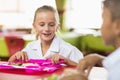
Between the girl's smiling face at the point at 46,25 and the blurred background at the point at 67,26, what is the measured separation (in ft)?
0.26

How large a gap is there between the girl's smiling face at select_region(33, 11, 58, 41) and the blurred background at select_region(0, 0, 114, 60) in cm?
8

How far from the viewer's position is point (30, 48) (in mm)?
1024

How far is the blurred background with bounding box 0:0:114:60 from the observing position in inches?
46.9

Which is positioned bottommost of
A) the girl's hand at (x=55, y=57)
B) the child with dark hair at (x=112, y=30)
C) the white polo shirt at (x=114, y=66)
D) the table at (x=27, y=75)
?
the table at (x=27, y=75)

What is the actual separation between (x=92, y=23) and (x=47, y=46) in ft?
2.65

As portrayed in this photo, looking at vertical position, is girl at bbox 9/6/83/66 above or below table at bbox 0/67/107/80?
above

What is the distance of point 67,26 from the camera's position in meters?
1.25

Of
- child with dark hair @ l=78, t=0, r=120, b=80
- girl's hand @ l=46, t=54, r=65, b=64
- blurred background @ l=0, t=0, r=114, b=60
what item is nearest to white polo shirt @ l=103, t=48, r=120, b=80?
child with dark hair @ l=78, t=0, r=120, b=80

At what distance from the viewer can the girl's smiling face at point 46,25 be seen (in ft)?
3.11

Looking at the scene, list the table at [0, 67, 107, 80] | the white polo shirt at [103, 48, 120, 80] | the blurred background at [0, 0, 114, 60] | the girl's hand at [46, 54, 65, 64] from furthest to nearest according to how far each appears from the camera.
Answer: the blurred background at [0, 0, 114, 60] → the girl's hand at [46, 54, 65, 64] → the table at [0, 67, 107, 80] → the white polo shirt at [103, 48, 120, 80]

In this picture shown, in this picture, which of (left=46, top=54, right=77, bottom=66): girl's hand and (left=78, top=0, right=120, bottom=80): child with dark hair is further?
(left=46, top=54, right=77, bottom=66): girl's hand

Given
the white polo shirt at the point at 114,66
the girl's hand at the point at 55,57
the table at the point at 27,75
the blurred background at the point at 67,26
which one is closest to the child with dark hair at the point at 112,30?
the white polo shirt at the point at 114,66

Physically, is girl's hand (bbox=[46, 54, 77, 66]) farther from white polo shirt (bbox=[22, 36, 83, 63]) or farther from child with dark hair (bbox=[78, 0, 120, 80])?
child with dark hair (bbox=[78, 0, 120, 80])

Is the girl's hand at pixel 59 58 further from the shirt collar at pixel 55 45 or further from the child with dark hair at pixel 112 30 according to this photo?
the child with dark hair at pixel 112 30
